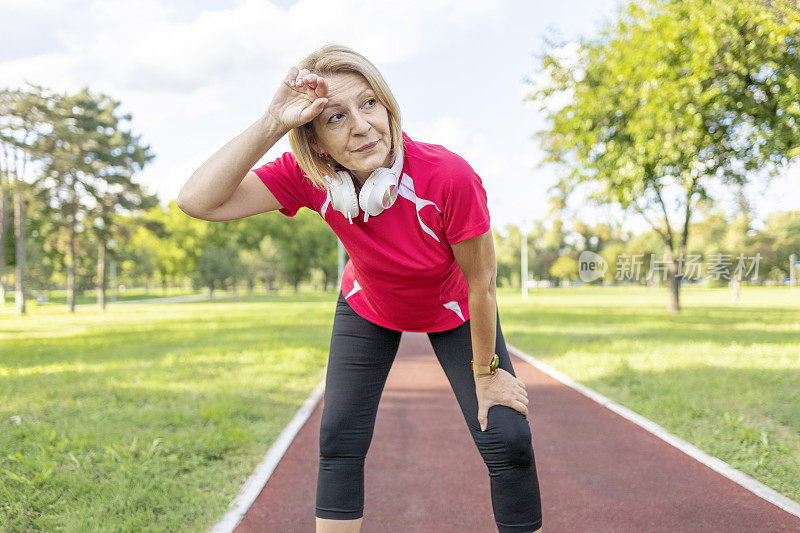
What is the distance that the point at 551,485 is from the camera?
4051 mm

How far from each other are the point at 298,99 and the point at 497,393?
1154 mm

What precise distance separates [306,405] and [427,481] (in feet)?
9.06

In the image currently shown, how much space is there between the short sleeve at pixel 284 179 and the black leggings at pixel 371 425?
54 cm

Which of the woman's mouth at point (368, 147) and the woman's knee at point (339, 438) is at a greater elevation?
the woman's mouth at point (368, 147)

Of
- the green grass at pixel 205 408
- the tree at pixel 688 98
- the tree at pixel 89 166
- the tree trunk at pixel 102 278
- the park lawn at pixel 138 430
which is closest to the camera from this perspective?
the park lawn at pixel 138 430

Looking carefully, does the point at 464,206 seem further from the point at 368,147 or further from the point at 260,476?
the point at 260,476

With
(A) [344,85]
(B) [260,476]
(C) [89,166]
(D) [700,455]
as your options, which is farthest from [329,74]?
(C) [89,166]

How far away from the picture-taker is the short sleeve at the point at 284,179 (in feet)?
6.89

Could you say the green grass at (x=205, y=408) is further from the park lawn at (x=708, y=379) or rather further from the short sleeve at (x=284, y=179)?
the short sleeve at (x=284, y=179)

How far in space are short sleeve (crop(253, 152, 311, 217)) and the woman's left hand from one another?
2.87 ft

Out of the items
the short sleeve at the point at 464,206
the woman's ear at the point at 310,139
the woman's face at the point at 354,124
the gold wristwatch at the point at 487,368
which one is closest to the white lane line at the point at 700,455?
the gold wristwatch at the point at 487,368

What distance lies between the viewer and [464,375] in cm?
224

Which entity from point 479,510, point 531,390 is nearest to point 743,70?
point 531,390

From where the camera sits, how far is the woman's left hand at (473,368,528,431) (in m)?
2.12
